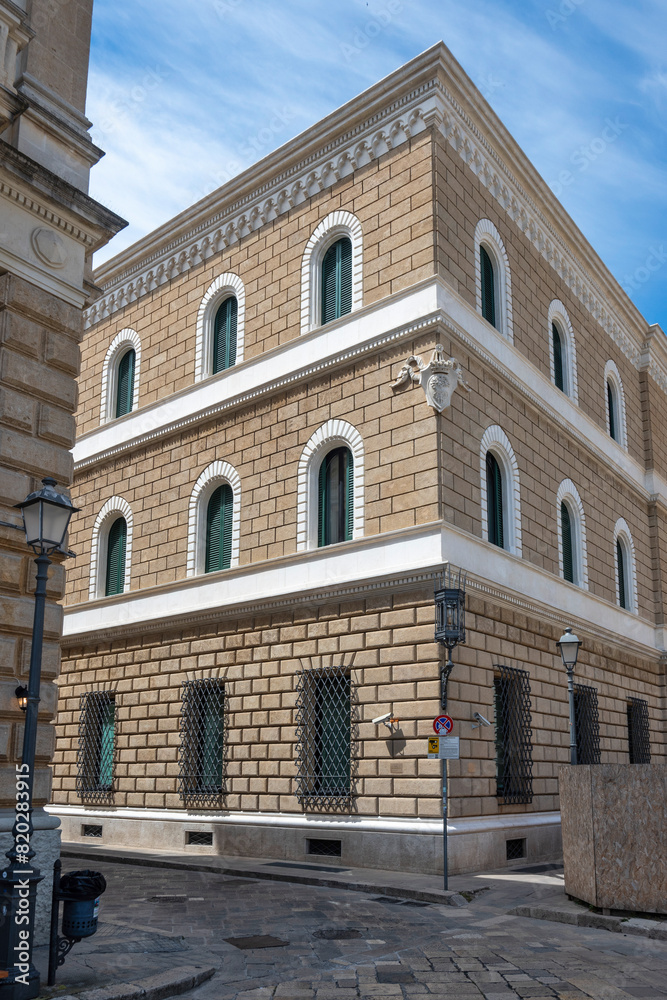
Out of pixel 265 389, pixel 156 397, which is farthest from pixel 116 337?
pixel 265 389

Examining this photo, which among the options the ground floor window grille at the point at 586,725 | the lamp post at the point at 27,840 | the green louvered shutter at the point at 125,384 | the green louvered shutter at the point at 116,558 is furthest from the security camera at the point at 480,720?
the green louvered shutter at the point at 125,384

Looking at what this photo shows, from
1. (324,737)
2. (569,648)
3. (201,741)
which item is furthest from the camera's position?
(201,741)

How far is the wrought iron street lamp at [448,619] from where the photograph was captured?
14.6 meters

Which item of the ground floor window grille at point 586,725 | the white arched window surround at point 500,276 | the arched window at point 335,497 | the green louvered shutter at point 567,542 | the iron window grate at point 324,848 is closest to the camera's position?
the iron window grate at point 324,848

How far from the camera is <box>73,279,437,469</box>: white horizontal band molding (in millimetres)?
16875

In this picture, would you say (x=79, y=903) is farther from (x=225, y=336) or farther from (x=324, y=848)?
(x=225, y=336)

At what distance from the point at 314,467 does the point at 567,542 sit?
6606 mm

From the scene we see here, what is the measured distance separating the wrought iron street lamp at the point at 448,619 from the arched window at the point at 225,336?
8.23m

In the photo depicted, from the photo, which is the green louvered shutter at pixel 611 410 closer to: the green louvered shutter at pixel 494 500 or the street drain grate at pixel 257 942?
the green louvered shutter at pixel 494 500

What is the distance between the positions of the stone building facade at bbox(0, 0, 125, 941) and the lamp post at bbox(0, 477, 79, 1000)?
134cm

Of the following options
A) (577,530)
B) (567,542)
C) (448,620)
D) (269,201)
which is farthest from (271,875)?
(269,201)

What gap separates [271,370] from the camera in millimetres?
19297

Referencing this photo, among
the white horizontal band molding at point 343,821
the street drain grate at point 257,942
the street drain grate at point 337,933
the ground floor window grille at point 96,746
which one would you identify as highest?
the ground floor window grille at point 96,746

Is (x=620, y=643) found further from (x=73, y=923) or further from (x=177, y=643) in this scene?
(x=73, y=923)
